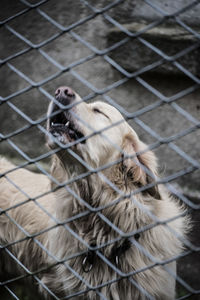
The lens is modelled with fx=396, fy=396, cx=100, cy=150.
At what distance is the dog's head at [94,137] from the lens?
2404 mm

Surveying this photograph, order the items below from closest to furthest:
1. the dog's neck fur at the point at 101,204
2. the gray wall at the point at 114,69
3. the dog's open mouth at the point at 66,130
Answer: the dog's open mouth at the point at 66,130 → the dog's neck fur at the point at 101,204 → the gray wall at the point at 114,69

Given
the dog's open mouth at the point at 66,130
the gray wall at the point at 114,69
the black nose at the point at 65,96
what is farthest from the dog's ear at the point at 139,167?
the gray wall at the point at 114,69

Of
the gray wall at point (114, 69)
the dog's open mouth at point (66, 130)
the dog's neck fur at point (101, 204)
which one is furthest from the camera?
the gray wall at point (114, 69)

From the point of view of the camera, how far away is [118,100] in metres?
4.34

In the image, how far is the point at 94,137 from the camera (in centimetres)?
249

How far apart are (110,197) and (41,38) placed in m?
2.73

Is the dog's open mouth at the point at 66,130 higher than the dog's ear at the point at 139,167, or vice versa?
the dog's open mouth at the point at 66,130

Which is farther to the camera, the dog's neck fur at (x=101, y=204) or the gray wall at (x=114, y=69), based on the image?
the gray wall at (x=114, y=69)

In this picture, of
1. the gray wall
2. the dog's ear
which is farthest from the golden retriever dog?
the gray wall

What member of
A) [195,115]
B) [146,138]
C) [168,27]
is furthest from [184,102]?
[168,27]

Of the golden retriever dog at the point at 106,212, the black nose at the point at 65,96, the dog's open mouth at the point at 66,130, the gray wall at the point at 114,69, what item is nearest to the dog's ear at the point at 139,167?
the golden retriever dog at the point at 106,212

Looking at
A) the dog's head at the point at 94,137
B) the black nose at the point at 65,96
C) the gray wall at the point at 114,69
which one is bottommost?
the gray wall at the point at 114,69

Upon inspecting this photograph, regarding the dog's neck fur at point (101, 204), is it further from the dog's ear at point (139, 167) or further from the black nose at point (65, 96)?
the black nose at point (65, 96)

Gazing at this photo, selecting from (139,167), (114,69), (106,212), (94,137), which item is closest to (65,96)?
(94,137)
